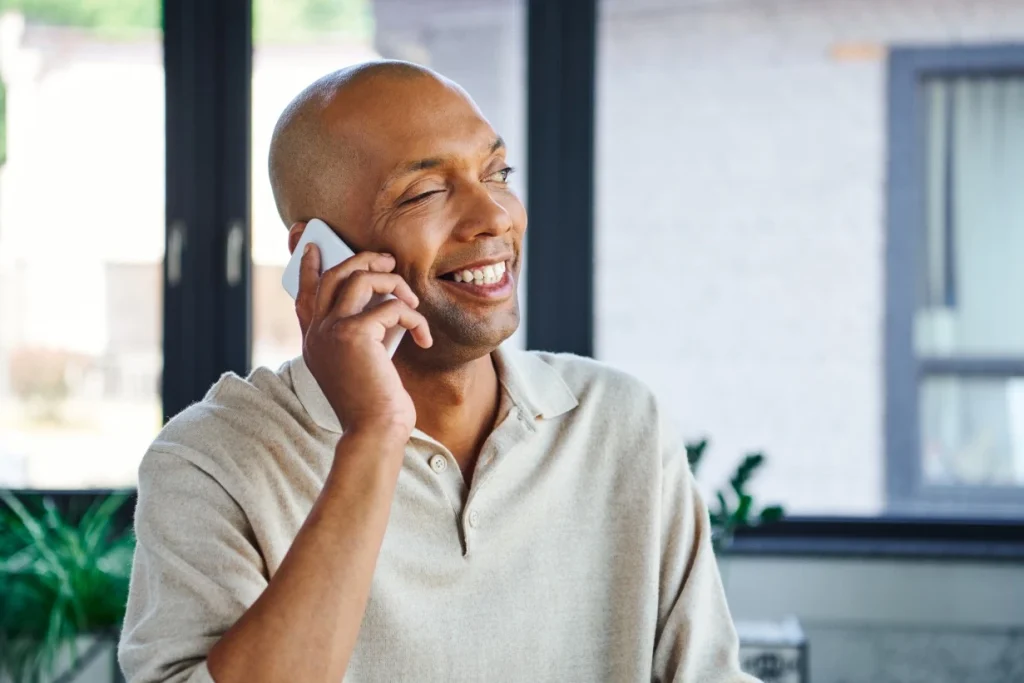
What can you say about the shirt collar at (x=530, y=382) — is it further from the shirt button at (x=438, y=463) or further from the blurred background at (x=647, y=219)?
the blurred background at (x=647, y=219)

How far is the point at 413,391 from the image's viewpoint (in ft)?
4.26

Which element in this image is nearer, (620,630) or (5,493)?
(620,630)

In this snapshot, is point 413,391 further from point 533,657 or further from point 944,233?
point 944,233

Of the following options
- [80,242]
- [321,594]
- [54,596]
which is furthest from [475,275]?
[80,242]

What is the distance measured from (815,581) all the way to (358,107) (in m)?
2.08

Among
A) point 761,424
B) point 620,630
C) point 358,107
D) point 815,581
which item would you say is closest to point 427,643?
point 620,630

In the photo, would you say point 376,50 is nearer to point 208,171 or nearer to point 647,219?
point 208,171

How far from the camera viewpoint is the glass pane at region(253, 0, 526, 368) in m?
3.01

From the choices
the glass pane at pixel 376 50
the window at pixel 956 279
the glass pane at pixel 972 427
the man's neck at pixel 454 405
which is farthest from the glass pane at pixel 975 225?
Result: the man's neck at pixel 454 405

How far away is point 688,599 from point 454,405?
0.36m

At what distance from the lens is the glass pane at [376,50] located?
9.88 ft

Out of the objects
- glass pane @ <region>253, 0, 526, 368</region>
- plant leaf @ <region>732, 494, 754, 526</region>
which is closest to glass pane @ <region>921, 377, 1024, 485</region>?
plant leaf @ <region>732, 494, 754, 526</region>

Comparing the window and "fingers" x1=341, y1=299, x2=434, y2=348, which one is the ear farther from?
the window

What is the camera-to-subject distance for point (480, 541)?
1228mm
